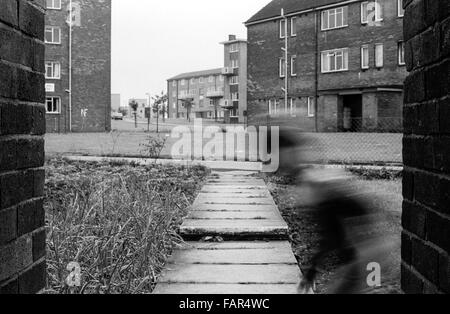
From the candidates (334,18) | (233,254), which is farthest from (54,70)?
(233,254)

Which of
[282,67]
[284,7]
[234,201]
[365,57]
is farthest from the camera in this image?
[284,7]

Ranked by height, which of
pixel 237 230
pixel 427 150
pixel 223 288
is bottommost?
pixel 223 288

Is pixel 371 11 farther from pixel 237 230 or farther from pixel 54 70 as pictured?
pixel 237 230

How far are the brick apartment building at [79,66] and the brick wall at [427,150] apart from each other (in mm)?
32667

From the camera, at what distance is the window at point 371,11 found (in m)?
29.9

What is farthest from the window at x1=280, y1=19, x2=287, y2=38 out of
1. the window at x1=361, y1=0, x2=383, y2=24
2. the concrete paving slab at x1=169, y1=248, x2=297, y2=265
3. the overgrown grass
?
the concrete paving slab at x1=169, y1=248, x2=297, y2=265

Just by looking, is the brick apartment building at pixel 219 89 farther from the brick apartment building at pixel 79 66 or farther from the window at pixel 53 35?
the window at pixel 53 35

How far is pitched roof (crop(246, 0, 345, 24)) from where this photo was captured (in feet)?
107

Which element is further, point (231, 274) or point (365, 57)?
point (365, 57)

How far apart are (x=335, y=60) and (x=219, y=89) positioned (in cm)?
5333

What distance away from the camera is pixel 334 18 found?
105ft

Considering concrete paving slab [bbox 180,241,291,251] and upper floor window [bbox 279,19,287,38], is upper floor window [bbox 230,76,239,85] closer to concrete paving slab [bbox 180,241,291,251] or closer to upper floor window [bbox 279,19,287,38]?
upper floor window [bbox 279,19,287,38]

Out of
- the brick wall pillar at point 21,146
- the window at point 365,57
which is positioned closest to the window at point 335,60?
the window at point 365,57
